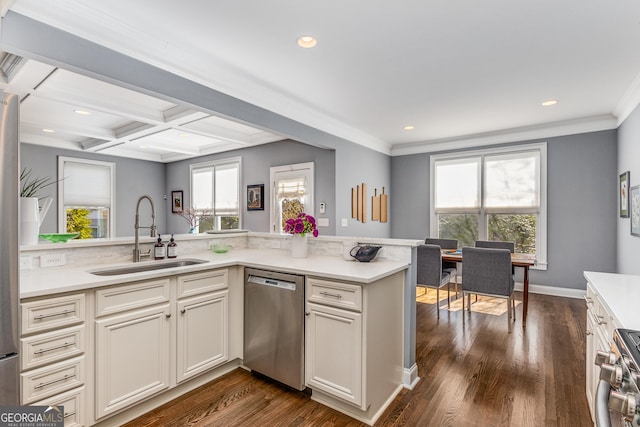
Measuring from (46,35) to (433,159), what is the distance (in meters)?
5.47

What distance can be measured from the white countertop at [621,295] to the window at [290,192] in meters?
3.62

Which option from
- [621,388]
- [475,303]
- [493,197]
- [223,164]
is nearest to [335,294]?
[621,388]

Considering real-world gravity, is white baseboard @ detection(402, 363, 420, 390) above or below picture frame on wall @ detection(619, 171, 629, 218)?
below

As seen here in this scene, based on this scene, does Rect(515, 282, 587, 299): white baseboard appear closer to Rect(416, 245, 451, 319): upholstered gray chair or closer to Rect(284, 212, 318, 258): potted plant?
Rect(416, 245, 451, 319): upholstered gray chair

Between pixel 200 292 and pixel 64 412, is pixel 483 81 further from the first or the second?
pixel 64 412

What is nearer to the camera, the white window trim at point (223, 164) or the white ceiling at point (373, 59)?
the white ceiling at point (373, 59)

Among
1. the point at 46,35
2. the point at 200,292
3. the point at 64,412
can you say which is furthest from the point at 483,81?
the point at 64,412

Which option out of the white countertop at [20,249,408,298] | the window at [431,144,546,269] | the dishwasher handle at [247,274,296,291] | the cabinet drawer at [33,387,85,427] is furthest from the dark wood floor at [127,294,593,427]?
the window at [431,144,546,269]

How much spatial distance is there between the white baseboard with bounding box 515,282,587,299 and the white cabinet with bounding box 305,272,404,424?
3933 millimetres

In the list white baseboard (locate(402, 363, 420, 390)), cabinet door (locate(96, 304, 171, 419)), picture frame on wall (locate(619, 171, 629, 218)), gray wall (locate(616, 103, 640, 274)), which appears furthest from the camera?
picture frame on wall (locate(619, 171, 629, 218))

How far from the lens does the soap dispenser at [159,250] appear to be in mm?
2619

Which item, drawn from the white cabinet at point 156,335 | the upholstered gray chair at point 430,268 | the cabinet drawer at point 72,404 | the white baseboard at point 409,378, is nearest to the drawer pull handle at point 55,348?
the white cabinet at point 156,335

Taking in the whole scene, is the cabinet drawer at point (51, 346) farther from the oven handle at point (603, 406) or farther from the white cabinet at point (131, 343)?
the oven handle at point (603, 406)

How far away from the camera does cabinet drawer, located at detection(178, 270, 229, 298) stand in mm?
2211
